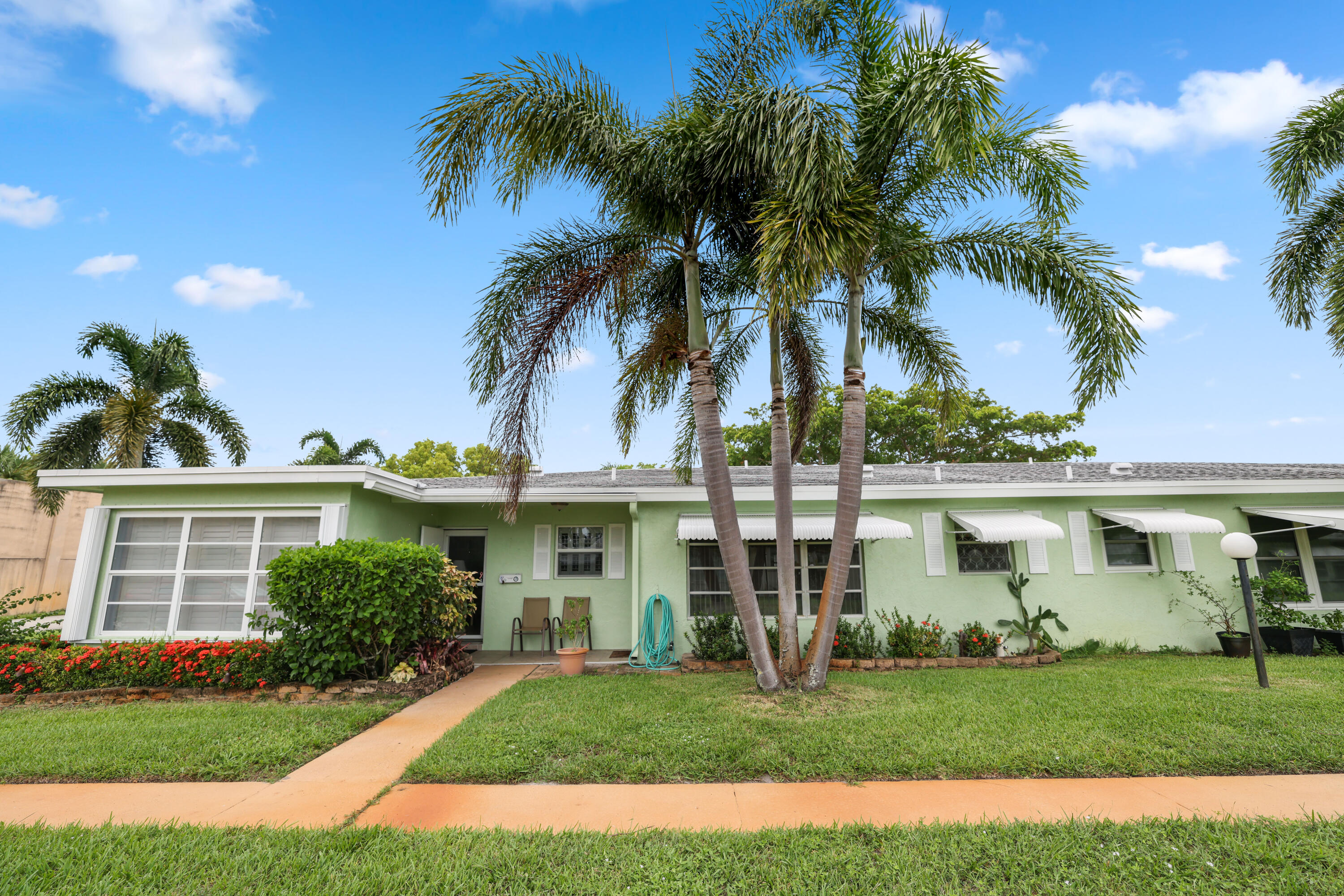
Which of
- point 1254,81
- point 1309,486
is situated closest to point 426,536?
point 1309,486

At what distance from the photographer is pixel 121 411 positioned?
1318 centimetres

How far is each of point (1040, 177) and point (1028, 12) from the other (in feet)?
15.4

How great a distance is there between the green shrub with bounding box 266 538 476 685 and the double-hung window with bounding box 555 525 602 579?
3.53 m

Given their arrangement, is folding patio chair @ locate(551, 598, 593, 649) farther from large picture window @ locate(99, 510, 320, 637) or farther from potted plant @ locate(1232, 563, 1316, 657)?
potted plant @ locate(1232, 563, 1316, 657)

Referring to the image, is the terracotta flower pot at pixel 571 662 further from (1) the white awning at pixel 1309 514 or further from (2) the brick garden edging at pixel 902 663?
(1) the white awning at pixel 1309 514

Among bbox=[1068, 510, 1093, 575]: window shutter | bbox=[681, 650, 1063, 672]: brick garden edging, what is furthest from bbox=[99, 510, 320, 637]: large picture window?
bbox=[1068, 510, 1093, 575]: window shutter

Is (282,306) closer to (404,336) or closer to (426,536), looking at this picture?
(404,336)

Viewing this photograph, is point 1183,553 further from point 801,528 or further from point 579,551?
point 579,551

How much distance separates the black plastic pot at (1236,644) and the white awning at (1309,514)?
198 centimetres

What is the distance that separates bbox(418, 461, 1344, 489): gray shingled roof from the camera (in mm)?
10641

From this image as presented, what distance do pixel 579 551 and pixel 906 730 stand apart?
684 cm

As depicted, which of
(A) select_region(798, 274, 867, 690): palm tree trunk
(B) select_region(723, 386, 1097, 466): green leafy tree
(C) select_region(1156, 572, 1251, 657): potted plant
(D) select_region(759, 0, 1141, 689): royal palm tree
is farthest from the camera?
(B) select_region(723, 386, 1097, 466): green leafy tree

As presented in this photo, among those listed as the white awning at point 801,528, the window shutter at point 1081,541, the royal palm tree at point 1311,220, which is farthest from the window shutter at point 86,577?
the royal palm tree at point 1311,220

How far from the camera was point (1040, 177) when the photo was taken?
284 inches
